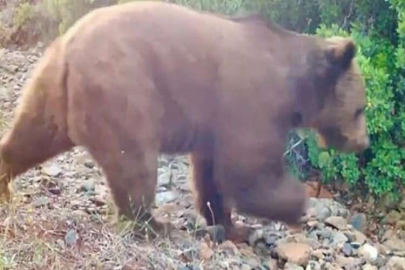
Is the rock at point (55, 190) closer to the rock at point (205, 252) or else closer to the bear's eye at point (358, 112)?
the rock at point (205, 252)

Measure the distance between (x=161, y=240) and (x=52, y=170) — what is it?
1.55 m

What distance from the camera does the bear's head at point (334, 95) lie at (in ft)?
17.4

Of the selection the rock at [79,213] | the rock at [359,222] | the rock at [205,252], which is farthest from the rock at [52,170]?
the rock at [359,222]

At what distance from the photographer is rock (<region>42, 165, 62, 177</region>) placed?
242 inches

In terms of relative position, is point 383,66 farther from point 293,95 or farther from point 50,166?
point 50,166

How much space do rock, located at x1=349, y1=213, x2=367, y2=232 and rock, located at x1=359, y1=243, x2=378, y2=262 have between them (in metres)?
0.84

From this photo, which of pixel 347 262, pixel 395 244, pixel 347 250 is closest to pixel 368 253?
pixel 347 250

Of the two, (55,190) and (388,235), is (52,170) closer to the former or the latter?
(55,190)

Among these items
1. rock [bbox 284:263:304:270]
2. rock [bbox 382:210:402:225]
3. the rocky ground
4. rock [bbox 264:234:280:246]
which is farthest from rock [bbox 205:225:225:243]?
rock [bbox 382:210:402:225]

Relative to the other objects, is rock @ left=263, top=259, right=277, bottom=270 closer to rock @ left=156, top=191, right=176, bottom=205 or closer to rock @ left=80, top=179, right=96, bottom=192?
rock @ left=156, top=191, right=176, bottom=205

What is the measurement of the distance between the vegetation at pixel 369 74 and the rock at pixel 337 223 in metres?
0.74

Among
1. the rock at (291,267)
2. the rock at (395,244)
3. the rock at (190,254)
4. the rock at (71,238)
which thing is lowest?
the rock at (395,244)

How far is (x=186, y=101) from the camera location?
4859mm

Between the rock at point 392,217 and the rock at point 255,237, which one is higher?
the rock at point 255,237
